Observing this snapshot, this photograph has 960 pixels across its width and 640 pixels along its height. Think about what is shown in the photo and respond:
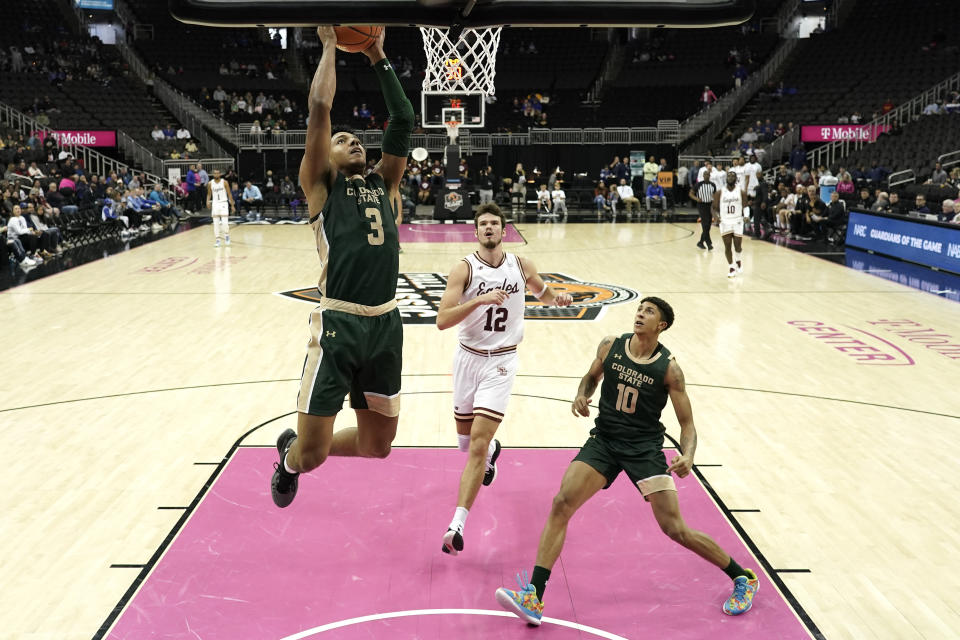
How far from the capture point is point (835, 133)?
28312mm

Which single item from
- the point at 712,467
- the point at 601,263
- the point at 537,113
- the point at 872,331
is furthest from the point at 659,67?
the point at 712,467

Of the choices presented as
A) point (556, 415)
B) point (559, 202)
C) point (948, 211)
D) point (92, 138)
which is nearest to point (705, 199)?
point (948, 211)

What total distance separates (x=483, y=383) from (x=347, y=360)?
1039 millimetres

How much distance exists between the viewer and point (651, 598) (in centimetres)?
449

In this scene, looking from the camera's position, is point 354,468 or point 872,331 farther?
point 872,331

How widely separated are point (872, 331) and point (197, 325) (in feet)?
26.5

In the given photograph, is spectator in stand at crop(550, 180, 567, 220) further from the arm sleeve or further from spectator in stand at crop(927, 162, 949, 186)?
the arm sleeve

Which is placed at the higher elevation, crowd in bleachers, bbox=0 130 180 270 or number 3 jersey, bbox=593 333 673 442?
crowd in bleachers, bbox=0 130 180 270

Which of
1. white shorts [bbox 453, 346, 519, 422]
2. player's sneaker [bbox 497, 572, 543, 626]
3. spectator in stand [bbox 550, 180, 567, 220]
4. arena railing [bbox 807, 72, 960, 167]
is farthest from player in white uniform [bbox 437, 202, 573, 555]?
arena railing [bbox 807, 72, 960, 167]

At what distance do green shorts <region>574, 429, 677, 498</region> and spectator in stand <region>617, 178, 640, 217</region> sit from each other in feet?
77.6

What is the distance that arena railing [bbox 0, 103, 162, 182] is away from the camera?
2645 cm

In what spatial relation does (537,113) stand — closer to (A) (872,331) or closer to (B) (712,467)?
(A) (872,331)

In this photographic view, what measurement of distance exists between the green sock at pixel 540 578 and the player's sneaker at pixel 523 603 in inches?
1.9

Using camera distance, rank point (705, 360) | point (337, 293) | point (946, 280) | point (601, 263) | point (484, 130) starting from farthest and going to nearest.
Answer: point (484, 130)
point (601, 263)
point (946, 280)
point (705, 360)
point (337, 293)
